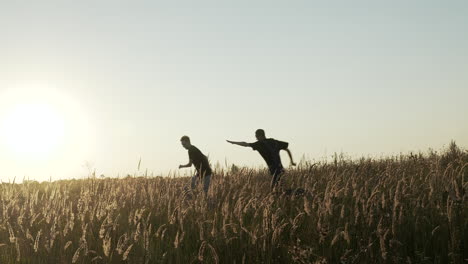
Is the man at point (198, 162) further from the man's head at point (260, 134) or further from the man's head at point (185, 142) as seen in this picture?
the man's head at point (260, 134)

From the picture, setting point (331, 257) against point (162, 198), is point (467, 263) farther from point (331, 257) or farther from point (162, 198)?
point (162, 198)

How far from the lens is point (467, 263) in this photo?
A: 4.20m

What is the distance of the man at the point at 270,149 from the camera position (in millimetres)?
8758

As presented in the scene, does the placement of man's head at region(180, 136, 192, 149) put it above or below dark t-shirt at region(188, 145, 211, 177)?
above

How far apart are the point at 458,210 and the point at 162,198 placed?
161 inches

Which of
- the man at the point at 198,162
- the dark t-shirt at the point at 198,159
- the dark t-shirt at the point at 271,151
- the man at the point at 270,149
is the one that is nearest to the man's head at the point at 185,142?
the man at the point at 198,162

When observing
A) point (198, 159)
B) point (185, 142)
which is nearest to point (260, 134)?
point (198, 159)

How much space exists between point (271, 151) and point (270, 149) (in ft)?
0.15

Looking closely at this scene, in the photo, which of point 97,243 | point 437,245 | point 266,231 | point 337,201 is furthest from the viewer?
point 337,201

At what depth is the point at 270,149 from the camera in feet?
28.8

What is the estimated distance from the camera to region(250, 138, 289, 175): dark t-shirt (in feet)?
28.7

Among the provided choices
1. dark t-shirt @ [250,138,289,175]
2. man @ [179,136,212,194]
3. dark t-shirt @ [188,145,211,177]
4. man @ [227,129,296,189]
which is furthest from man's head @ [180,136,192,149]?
dark t-shirt @ [250,138,289,175]

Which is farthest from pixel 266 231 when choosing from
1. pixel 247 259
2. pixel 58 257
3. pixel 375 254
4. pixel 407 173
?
pixel 407 173

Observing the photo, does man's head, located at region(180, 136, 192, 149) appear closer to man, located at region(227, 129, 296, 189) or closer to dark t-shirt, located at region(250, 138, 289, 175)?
man, located at region(227, 129, 296, 189)
